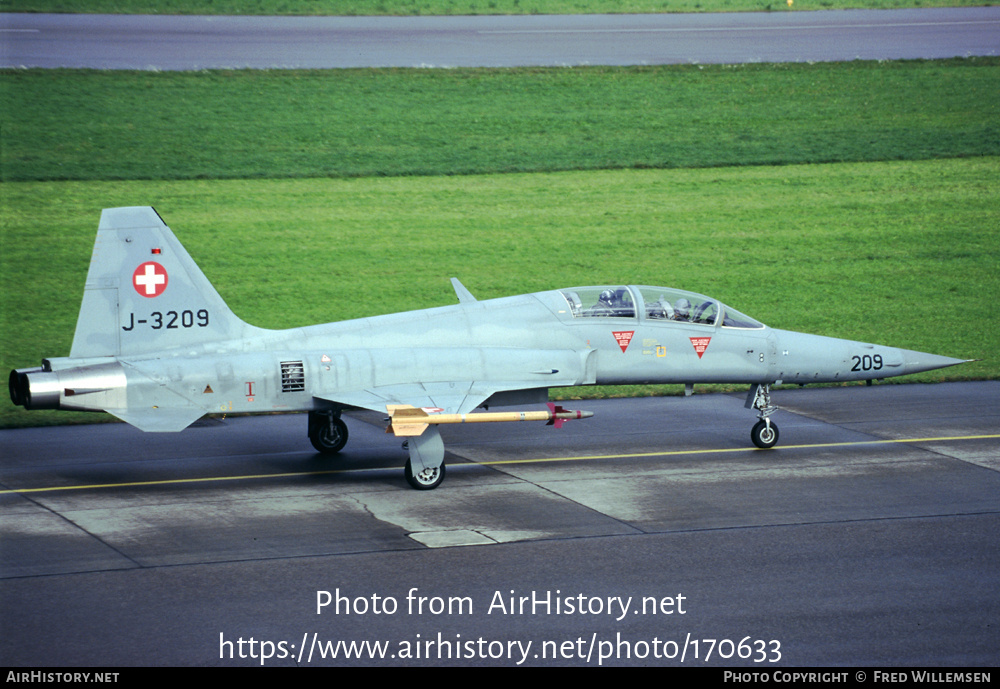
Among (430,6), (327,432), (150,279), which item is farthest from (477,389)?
(430,6)

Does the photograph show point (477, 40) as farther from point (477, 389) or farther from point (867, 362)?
point (477, 389)

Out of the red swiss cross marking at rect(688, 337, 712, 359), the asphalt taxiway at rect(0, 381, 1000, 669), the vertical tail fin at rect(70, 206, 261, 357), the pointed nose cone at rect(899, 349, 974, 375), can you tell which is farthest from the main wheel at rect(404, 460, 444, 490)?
the pointed nose cone at rect(899, 349, 974, 375)

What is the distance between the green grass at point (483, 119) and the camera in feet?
124

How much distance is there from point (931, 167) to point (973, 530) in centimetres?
2632

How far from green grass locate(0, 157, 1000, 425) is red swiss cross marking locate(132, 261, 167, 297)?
10893mm

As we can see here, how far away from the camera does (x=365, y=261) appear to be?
109 feet

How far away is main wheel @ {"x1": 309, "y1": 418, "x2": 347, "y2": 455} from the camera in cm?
1975

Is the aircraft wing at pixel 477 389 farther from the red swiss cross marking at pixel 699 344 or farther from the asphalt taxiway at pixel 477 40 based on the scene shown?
the asphalt taxiway at pixel 477 40

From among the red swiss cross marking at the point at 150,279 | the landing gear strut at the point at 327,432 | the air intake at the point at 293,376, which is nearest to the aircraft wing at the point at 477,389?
the air intake at the point at 293,376

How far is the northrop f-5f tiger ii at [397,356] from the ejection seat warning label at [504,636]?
14.1 ft

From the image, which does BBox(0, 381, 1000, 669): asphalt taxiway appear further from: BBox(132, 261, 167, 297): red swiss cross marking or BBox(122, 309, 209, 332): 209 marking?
BBox(132, 261, 167, 297): red swiss cross marking

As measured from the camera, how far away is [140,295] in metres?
17.4

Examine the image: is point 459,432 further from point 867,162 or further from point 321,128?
point 867,162

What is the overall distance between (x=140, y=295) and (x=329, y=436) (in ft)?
13.0
